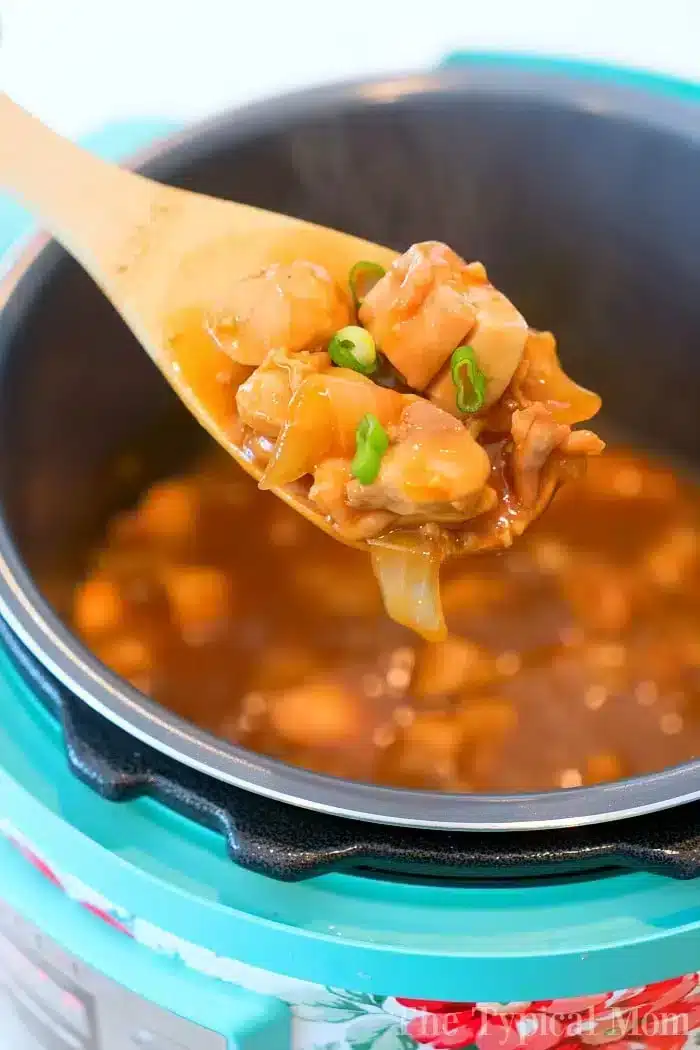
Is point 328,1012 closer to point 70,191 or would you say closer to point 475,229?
point 70,191

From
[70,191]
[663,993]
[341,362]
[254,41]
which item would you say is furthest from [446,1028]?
[254,41]

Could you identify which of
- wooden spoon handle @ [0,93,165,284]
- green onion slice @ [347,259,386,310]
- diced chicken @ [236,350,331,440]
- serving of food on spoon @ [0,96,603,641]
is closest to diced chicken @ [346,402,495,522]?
serving of food on spoon @ [0,96,603,641]

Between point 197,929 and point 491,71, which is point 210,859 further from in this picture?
point 491,71

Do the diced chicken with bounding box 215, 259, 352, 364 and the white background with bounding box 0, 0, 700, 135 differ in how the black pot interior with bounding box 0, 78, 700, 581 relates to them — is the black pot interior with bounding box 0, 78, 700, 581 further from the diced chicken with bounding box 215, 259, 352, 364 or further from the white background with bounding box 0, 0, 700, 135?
the white background with bounding box 0, 0, 700, 135

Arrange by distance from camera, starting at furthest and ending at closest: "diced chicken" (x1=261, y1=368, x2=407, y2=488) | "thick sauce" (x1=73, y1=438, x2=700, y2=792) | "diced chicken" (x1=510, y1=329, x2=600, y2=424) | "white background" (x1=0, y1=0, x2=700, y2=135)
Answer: "white background" (x1=0, y1=0, x2=700, y2=135) < "thick sauce" (x1=73, y1=438, x2=700, y2=792) < "diced chicken" (x1=510, y1=329, x2=600, y2=424) < "diced chicken" (x1=261, y1=368, x2=407, y2=488)

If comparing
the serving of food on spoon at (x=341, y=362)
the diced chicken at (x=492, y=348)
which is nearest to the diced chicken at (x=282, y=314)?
the serving of food on spoon at (x=341, y=362)

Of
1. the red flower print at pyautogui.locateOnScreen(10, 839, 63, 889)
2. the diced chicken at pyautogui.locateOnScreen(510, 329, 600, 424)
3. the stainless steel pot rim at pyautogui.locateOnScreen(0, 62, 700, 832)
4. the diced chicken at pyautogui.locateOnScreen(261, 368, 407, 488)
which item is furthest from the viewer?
the diced chicken at pyautogui.locateOnScreen(510, 329, 600, 424)

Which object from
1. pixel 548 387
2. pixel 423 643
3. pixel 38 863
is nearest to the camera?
pixel 38 863
